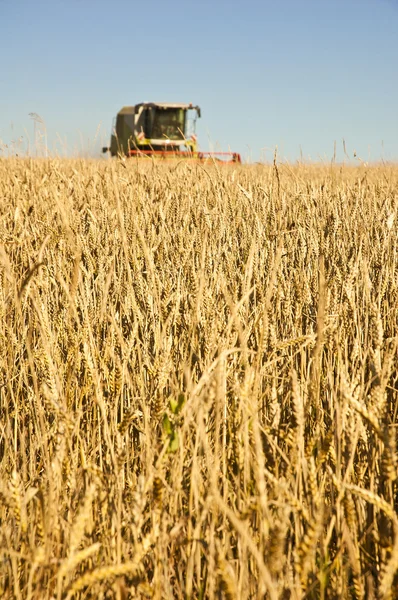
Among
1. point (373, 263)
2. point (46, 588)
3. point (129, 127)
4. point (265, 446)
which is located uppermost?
point (129, 127)

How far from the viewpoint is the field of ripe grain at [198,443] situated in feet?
1.96

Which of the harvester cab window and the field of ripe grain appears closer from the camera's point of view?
the field of ripe grain

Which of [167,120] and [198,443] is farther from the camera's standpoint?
[167,120]

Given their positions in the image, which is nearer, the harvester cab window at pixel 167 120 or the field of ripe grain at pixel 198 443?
the field of ripe grain at pixel 198 443

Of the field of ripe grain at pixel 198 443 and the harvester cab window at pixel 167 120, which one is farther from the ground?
the harvester cab window at pixel 167 120

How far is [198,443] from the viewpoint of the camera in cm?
67

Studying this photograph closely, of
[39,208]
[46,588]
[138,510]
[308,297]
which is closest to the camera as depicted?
[138,510]

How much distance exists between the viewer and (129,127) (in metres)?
15.1

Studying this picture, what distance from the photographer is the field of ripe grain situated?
1.96 ft

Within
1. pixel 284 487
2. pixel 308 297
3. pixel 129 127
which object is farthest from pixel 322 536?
pixel 129 127

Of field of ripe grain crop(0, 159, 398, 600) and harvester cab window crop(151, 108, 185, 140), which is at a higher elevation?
harvester cab window crop(151, 108, 185, 140)

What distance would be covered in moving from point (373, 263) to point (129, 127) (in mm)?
14291

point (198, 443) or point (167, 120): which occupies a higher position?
point (167, 120)

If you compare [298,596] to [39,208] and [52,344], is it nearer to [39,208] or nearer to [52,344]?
[52,344]
